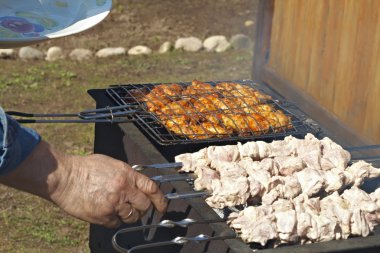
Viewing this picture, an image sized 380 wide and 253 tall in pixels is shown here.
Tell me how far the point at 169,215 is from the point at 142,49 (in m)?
7.18

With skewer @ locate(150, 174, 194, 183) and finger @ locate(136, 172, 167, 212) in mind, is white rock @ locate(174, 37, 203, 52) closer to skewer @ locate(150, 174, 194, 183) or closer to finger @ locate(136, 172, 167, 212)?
skewer @ locate(150, 174, 194, 183)

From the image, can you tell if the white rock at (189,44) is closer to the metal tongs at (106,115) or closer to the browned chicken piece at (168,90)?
the browned chicken piece at (168,90)

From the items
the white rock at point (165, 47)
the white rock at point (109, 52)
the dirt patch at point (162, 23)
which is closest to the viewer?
the white rock at point (109, 52)

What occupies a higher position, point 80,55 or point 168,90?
point 168,90

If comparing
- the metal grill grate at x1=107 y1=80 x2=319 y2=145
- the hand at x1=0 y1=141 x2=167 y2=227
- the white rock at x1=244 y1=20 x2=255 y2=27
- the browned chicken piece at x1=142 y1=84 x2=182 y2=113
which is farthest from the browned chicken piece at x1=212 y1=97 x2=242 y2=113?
the white rock at x1=244 y1=20 x2=255 y2=27

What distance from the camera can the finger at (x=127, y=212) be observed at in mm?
2834

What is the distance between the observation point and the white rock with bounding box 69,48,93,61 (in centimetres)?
1005

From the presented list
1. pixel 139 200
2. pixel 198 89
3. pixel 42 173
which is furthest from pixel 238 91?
pixel 42 173

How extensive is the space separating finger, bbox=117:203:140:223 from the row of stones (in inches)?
291

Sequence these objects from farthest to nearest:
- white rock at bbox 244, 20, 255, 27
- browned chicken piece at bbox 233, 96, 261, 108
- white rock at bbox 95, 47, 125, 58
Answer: white rock at bbox 244, 20, 255, 27
white rock at bbox 95, 47, 125, 58
browned chicken piece at bbox 233, 96, 261, 108

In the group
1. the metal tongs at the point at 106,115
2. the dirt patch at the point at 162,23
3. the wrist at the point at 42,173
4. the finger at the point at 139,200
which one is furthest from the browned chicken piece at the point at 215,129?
the dirt patch at the point at 162,23

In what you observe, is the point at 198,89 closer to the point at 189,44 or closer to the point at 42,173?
the point at 42,173

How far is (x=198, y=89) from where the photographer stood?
4211 mm

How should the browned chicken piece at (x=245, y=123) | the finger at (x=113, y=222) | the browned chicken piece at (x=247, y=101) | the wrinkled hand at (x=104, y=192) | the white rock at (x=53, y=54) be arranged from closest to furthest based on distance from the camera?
the wrinkled hand at (x=104, y=192) < the finger at (x=113, y=222) < the browned chicken piece at (x=245, y=123) < the browned chicken piece at (x=247, y=101) < the white rock at (x=53, y=54)
